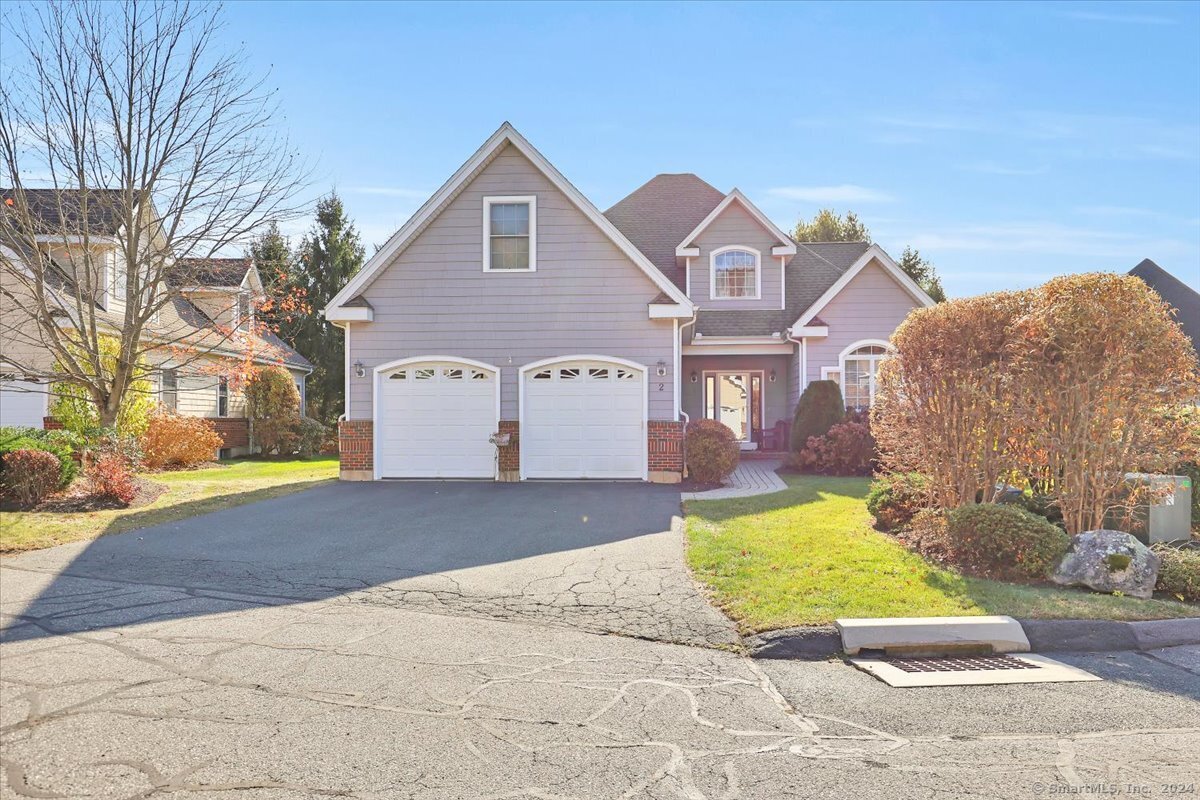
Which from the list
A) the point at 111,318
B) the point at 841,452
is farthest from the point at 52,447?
the point at 841,452

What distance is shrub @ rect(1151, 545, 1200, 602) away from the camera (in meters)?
6.55

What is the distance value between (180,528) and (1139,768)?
36.0ft

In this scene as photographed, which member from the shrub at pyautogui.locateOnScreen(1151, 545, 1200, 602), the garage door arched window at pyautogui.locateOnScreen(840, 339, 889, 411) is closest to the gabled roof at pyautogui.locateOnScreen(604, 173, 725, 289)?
the garage door arched window at pyautogui.locateOnScreen(840, 339, 889, 411)

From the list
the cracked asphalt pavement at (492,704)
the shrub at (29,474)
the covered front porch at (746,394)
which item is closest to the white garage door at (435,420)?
the shrub at (29,474)

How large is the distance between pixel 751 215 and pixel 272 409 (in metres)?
16.5

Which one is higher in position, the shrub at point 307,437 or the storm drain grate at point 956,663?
the shrub at point 307,437

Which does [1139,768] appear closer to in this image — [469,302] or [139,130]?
[469,302]

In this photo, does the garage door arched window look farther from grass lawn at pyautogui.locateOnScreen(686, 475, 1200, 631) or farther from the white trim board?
grass lawn at pyautogui.locateOnScreen(686, 475, 1200, 631)

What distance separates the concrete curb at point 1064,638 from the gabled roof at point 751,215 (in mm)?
16980

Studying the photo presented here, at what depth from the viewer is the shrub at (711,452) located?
49.6 feet

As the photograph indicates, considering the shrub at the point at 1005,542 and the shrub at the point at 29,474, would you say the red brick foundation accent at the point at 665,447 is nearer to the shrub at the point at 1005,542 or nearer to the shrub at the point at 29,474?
the shrub at the point at 1005,542

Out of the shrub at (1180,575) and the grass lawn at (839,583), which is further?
the shrub at (1180,575)

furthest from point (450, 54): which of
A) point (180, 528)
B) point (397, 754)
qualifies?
point (397, 754)

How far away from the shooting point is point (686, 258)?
2209cm
